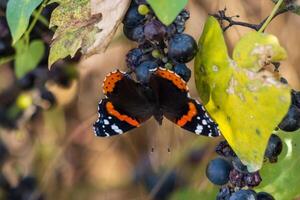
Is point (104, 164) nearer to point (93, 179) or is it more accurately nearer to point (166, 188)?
point (93, 179)

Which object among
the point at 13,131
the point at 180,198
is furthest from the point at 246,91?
the point at 13,131

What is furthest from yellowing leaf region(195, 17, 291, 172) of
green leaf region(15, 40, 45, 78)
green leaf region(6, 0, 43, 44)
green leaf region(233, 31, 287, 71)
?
green leaf region(15, 40, 45, 78)

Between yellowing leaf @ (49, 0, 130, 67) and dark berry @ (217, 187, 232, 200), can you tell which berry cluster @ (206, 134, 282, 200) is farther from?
yellowing leaf @ (49, 0, 130, 67)

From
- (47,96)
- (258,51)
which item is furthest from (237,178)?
(47,96)

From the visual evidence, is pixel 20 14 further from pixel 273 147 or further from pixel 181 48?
pixel 273 147

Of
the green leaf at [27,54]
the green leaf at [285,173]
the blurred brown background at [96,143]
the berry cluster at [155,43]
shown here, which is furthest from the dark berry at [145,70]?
the blurred brown background at [96,143]

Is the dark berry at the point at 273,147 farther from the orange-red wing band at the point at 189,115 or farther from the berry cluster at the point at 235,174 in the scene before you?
the orange-red wing band at the point at 189,115
